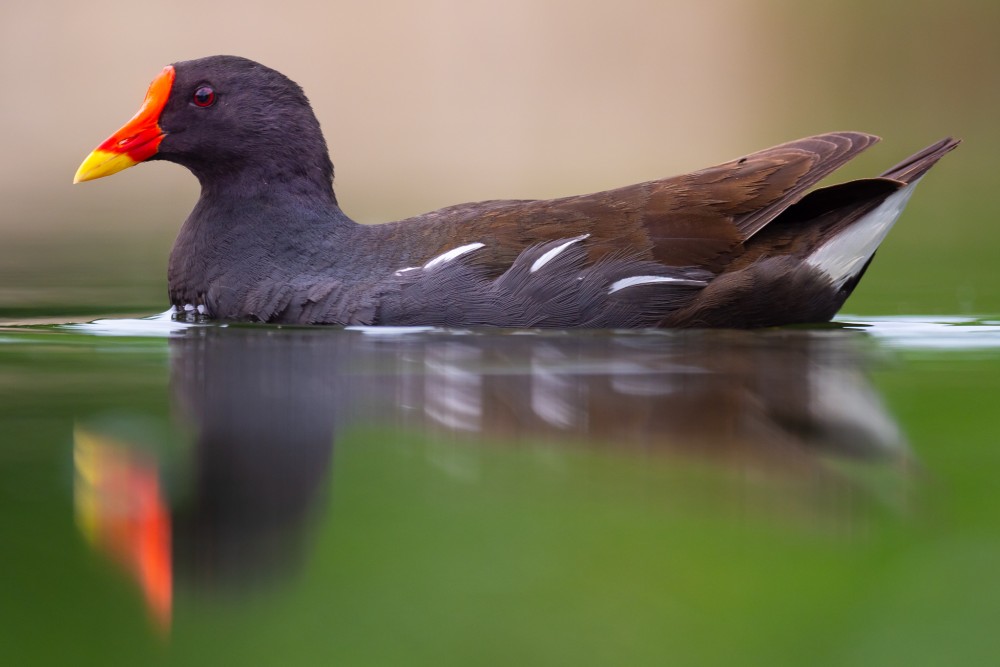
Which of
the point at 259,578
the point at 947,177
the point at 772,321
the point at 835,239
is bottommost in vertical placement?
the point at 259,578

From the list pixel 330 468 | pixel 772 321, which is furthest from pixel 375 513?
pixel 772 321

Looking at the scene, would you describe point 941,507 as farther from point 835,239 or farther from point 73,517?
point 835,239

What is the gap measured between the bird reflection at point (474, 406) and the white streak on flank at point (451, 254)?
307 mm

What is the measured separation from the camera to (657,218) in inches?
205

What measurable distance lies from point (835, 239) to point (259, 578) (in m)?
3.54

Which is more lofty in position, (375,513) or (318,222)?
(318,222)

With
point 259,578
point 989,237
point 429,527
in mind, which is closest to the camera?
point 259,578

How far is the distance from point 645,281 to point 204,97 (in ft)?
7.26

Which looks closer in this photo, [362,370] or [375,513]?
[375,513]

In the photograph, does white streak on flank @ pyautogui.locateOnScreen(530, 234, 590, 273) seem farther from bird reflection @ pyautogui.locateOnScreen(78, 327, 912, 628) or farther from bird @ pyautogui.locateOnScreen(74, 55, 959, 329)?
bird reflection @ pyautogui.locateOnScreen(78, 327, 912, 628)

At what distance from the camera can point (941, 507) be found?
2621 mm

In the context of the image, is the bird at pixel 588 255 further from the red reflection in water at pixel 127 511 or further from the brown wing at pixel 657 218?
the red reflection in water at pixel 127 511

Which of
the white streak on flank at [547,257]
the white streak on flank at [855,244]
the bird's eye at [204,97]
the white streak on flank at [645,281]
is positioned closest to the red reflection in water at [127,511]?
the white streak on flank at [547,257]

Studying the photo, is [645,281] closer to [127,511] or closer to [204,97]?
[204,97]
